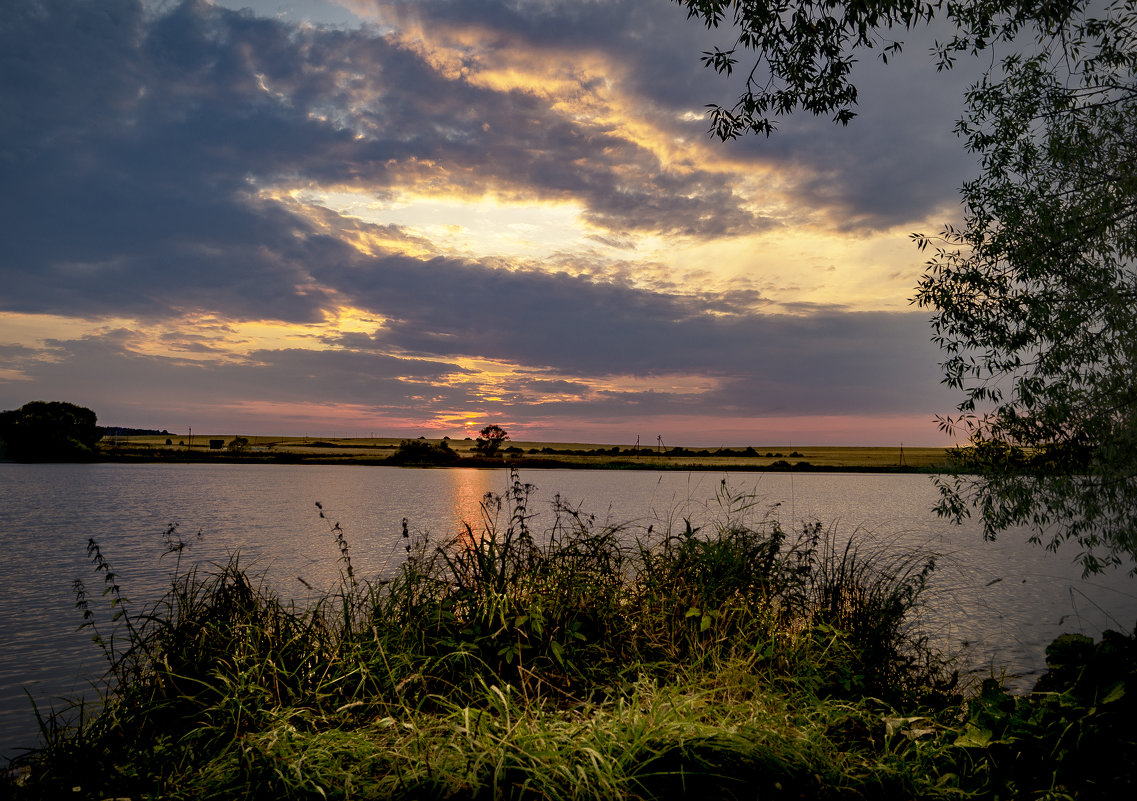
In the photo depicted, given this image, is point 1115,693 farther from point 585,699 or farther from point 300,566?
point 300,566

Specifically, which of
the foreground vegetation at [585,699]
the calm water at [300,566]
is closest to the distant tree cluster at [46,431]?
the calm water at [300,566]

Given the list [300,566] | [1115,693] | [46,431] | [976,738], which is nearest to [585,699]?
[976,738]

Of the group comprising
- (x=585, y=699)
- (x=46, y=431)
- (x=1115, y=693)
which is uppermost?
(x=46, y=431)

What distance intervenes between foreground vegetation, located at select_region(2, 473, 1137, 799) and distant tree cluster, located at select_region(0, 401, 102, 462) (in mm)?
126237

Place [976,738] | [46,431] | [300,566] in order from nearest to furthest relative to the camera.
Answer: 1. [976,738]
2. [300,566]
3. [46,431]

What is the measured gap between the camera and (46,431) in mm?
107938

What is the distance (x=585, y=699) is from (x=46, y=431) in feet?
436

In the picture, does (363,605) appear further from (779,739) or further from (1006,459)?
(1006,459)

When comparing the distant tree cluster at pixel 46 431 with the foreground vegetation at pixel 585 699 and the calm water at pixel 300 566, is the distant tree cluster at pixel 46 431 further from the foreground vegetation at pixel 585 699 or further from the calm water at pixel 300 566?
the foreground vegetation at pixel 585 699

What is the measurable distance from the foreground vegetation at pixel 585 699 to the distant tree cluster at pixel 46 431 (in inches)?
4970

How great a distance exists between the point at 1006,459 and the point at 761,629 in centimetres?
862

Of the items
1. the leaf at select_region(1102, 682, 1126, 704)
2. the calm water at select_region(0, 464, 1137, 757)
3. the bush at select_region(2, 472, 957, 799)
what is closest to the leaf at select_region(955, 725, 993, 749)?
the bush at select_region(2, 472, 957, 799)

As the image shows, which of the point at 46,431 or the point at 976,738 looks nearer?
the point at 976,738

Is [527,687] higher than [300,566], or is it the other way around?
[527,687]
